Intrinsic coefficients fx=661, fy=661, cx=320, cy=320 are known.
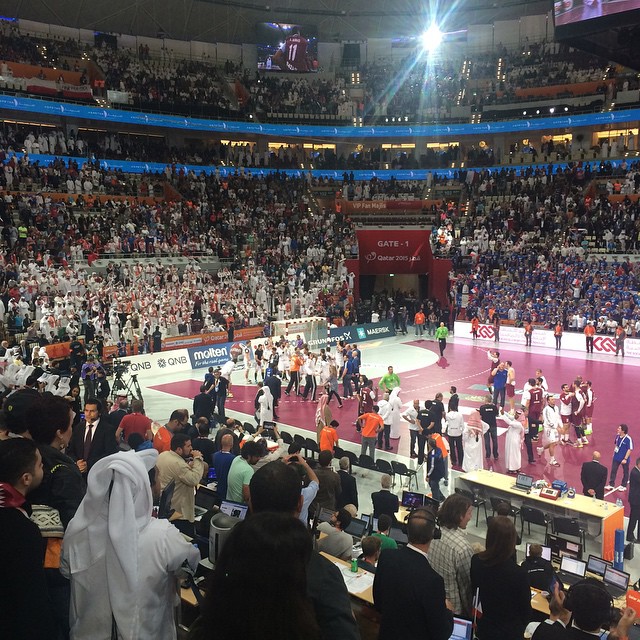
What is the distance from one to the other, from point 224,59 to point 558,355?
34.8 m

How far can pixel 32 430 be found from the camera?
4426 millimetres

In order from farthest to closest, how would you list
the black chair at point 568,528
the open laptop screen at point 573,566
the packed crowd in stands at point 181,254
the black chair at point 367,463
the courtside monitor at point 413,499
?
1. the packed crowd in stands at point 181,254
2. the black chair at point 367,463
3. the black chair at point 568,528
4. the courtside monitor at point 413,499
5. the open laptop screen at point 573,566

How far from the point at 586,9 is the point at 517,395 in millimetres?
11273

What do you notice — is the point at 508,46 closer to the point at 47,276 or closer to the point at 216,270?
the point at 216,270

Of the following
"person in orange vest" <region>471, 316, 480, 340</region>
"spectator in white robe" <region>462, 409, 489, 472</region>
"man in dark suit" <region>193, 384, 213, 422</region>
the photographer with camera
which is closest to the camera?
"spectator in white robe" <region>462, 409, 489, 472</region>

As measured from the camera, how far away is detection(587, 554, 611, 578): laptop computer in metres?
6.54

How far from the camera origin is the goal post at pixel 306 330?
90.6 ft

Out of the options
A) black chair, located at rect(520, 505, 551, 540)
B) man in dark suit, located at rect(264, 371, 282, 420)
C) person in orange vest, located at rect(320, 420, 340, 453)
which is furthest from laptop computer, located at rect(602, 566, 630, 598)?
man in dark suit, located at rect(264, 371, 282, 420)

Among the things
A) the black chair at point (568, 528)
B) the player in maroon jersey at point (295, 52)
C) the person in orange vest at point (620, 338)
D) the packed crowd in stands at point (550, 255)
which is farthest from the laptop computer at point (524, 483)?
the player in maroon jersey at point (295, 52)

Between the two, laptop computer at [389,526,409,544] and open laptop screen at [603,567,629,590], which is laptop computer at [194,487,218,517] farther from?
open laptop screen at [603,567,629,590]

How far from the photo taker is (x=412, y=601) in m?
3.66

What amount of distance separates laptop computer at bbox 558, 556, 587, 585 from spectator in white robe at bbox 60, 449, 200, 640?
4.82m

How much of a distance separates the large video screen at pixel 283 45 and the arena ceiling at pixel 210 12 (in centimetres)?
111

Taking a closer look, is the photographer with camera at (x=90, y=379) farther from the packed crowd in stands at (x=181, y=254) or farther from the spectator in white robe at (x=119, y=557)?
the spectator in white robe at (x=119, y=557)
